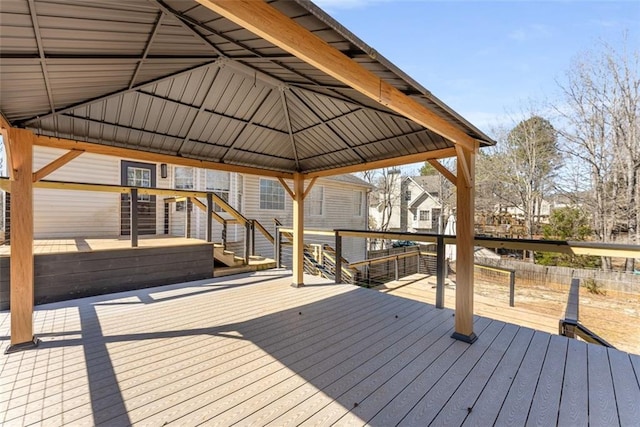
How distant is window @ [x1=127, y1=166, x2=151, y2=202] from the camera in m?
7.86

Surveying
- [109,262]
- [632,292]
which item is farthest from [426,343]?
[632,292]

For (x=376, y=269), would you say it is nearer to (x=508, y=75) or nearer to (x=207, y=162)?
(x=508, y=75)

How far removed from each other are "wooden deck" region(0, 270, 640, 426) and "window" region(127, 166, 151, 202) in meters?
4.20

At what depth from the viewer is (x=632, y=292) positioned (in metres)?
8.50

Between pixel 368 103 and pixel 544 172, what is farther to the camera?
pixel 544 172

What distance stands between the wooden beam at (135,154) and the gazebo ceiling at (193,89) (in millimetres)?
88

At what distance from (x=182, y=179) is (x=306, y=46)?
8332 millimetres

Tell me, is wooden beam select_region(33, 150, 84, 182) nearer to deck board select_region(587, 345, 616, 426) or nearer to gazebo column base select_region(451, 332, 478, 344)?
gazebo column base select_region(451, 332, 478, 344)

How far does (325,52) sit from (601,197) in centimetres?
1584

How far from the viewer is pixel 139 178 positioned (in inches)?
317

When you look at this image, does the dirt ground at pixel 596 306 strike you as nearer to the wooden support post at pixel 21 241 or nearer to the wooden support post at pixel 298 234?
the wooden support post at pixel 298 234

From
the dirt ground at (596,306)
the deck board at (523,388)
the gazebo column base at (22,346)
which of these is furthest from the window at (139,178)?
the dirt ground at (596,306)

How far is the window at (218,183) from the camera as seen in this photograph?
9.19m

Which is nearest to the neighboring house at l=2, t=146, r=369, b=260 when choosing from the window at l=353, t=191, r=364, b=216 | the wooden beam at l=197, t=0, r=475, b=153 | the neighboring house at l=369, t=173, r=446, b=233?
the window at l=353, t=191, r=364, b=216
